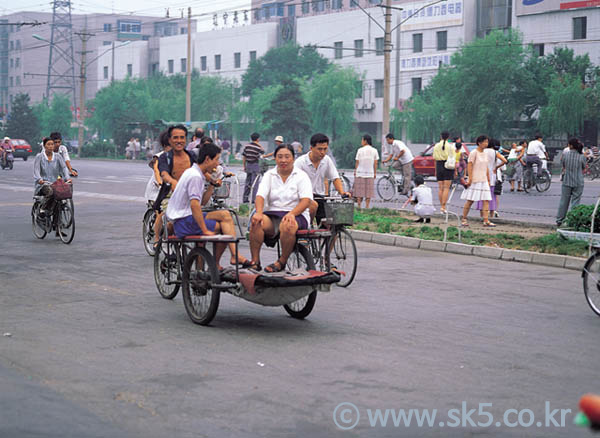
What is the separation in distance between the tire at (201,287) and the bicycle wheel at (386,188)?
16.6 meters

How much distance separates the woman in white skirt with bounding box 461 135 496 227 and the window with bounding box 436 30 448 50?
47589mm

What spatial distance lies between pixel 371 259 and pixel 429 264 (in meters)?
0.92

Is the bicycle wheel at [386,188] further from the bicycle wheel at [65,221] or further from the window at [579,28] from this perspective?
the window at [579,28]

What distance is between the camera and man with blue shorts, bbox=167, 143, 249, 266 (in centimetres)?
811

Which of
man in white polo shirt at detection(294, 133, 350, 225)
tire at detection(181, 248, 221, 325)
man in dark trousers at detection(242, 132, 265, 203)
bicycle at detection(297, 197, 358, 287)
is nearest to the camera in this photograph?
tire at detection(181, 248, 221, 325)

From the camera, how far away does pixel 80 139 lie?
71875mm

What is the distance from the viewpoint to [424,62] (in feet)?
210

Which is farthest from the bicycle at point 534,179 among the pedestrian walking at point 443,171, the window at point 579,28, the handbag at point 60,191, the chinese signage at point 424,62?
the chinese signage at point 424,62

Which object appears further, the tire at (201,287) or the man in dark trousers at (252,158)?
the man in dark trousers at (252,158)

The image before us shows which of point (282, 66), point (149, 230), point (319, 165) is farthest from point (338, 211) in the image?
point (282, 66)

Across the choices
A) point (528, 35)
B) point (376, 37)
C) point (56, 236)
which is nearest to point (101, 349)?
point (56, 236)

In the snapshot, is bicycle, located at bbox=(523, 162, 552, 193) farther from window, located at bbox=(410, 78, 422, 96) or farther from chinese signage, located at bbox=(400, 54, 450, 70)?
window, located at bbox=(410, 78, 422, 96)

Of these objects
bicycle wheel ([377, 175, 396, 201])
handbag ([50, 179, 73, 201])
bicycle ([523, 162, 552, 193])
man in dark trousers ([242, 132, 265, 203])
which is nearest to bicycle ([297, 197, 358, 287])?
handbag ([50, 179, 73, 201])

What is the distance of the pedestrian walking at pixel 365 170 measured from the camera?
19156 millimetres
